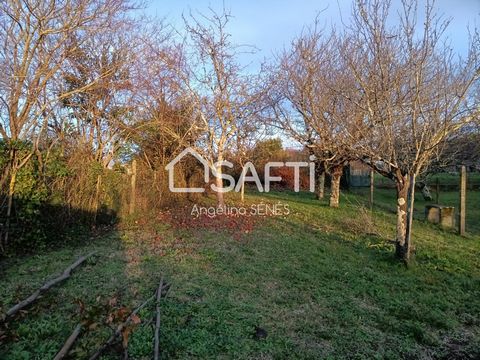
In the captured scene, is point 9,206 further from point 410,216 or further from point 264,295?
point 410,216

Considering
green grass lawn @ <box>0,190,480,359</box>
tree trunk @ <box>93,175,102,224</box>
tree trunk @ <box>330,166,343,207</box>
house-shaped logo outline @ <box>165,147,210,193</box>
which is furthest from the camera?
tree trunk @ <box>330,166,343,207</box>

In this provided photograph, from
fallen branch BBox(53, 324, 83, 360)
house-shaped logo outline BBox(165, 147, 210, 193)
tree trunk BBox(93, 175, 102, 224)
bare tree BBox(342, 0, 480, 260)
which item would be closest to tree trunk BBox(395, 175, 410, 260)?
bare tree BBox(342, 0, 480, 260)

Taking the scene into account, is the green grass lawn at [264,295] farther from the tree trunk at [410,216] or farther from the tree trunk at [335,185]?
the tree trunk at [335,185]

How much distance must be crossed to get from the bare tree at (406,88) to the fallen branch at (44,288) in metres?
4.76

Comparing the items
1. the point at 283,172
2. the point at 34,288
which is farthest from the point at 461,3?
the point at 283,172

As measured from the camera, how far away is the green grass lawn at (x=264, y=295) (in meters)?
2.91

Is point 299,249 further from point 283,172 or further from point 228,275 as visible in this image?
point 283,172

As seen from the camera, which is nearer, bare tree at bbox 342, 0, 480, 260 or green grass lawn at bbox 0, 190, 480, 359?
green grass lawn at bbox 0, 190, 480, 359

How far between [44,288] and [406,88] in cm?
576

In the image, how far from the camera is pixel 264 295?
4137 mm

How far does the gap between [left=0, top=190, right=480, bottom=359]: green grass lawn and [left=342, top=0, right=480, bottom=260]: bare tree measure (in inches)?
45.6

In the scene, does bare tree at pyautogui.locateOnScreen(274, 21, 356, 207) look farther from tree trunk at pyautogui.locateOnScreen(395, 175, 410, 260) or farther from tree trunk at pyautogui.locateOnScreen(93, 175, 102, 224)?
tree trunk at pyautogui.locateOnScreen(93, 175, 102, 224)

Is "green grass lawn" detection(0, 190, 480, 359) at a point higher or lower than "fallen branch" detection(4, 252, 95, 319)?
lower

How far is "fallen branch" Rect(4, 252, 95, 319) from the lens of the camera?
10.7 feet
